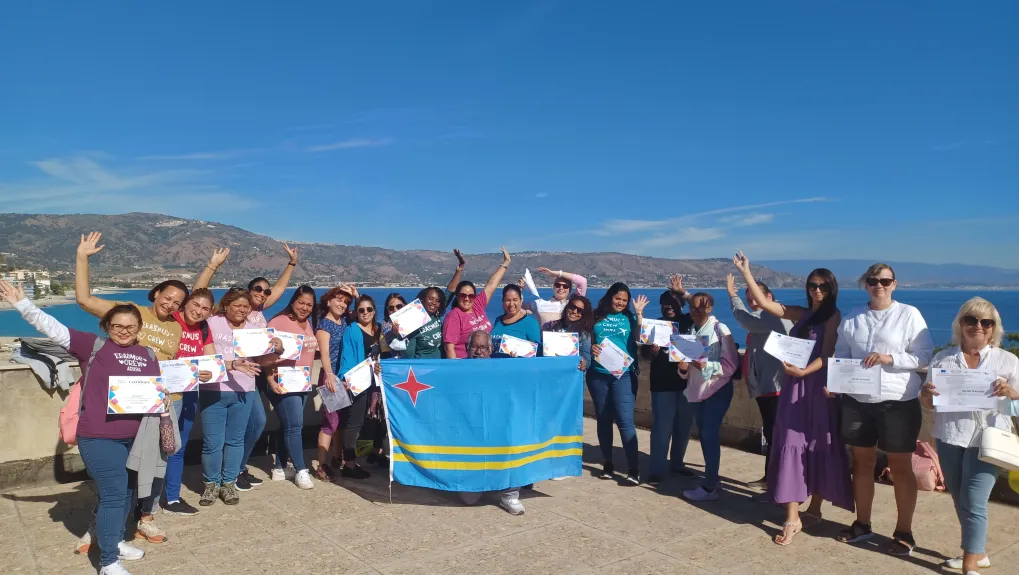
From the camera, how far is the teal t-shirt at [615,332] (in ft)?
21.3

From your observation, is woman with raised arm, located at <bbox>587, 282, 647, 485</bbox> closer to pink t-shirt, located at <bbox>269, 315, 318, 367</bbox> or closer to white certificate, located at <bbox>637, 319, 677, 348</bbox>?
white certificate, located at <bbox>637, 319, 677, 348</bbox>

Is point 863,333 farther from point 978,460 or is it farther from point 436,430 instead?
point 436,430

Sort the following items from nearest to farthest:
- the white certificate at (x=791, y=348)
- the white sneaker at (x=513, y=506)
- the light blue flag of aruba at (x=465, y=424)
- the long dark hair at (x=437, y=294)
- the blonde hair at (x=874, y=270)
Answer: the blonde hair at (x=874, y=270)
the white certificate at (x=791, y=348)
the white sneaker at (x=513, y=506)
the light blue flag of aruba at (x=465, y=424)
the long dark hair at (x=437, y=294)

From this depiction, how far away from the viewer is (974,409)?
4227mm

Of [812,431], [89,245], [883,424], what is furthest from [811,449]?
[89,245]

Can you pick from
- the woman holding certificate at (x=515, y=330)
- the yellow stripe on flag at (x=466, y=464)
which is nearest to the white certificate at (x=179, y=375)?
the yellow stripe on flag at (x=466, y=464)

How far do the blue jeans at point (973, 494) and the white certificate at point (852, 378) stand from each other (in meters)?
0.60

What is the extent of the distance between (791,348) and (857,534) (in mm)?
1430

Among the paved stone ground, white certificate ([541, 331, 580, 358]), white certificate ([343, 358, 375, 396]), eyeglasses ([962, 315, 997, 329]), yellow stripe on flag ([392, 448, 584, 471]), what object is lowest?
the paved stone ground

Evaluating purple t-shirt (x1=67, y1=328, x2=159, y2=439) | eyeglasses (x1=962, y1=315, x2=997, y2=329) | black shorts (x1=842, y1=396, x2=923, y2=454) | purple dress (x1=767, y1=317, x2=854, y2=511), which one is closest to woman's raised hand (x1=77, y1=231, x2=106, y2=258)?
purple t-shirt (x1=67, y1=328, x2=159, y2=439)

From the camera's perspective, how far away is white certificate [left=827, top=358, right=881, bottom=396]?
15.3 feet

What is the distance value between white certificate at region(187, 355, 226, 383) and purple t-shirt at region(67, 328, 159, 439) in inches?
34.3

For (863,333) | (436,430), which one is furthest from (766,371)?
(436,430)

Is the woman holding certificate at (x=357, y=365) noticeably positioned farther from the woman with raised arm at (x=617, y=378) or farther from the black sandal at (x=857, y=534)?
the black sandal at (x=857, y=534)
